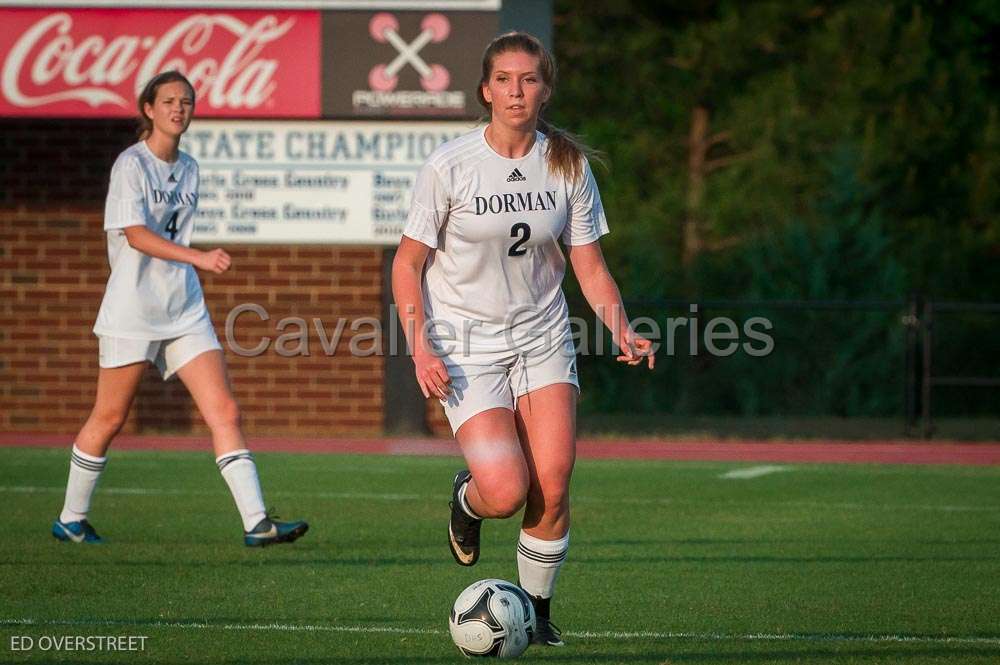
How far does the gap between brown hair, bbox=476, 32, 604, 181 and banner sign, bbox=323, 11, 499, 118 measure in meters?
10.5

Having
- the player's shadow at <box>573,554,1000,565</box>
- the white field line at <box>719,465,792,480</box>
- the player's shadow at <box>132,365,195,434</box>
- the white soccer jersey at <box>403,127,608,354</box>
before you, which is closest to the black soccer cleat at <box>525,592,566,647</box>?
the white soccer jersey at <box>403,127,608,354</box>

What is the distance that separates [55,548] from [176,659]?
3212 millimetres

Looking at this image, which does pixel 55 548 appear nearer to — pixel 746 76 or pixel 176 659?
pixel 176 659

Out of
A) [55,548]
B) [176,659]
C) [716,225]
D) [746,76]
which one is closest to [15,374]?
[55,548]

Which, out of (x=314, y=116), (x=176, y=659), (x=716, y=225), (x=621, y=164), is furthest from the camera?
(x=621, y=164)

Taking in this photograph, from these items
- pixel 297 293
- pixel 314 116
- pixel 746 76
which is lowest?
pixel 297 293

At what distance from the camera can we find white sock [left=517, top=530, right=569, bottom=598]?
6.43m

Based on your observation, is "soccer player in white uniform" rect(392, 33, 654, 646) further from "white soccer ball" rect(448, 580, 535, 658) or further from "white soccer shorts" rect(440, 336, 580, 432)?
"white soccer ball" rect(448, 580, 535, 658)

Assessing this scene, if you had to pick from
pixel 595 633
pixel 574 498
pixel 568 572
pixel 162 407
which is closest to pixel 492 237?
pixel 595 633

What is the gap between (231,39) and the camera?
17.2m

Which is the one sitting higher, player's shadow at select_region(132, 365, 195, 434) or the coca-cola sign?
the coca-cola sign

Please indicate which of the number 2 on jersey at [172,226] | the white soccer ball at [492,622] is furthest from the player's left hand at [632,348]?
the number 2 on jersey at [172,226]

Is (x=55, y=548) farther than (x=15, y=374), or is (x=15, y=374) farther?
(x=15, y=374)

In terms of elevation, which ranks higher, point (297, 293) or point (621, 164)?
point (621, 164)
